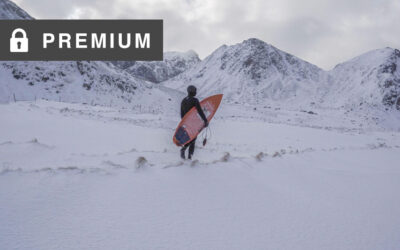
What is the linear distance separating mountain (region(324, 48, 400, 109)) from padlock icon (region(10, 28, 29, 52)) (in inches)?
2304

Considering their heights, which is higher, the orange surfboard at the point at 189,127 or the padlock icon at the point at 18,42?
the padlock icon at the point at 18,42

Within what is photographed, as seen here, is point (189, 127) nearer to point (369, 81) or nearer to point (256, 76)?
point (369, 81)

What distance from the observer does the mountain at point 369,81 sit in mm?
51300

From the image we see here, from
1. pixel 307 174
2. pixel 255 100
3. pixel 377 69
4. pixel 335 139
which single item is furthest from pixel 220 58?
pixel 307 174

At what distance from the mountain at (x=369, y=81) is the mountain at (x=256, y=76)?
4.77m

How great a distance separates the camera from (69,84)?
36219mm

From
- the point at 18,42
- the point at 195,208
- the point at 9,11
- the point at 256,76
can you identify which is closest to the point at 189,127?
the point at 195,208

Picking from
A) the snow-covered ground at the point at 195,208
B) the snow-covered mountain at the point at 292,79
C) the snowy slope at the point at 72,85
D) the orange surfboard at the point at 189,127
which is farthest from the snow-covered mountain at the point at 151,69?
the snow-covered ground at the point at 195,208

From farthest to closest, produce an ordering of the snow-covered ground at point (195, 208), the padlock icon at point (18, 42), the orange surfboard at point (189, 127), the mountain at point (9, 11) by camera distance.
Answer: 1. the mountain at point (9, 11)
2. the padlock icon at point (18, 42)
3. the orange surfboard at point (189, 127)
4. the snow-covered ground at point (195, 208)

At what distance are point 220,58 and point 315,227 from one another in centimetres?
9161

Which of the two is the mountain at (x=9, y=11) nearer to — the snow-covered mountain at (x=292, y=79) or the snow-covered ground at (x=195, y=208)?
the snow-covered mountain at (x=292, y=79)

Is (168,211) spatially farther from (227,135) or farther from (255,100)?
(255,100)

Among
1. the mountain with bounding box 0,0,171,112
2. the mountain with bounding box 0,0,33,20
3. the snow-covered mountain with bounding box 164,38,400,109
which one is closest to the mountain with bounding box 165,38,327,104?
the snow-covered mountain with bounding box 164,38,400,109

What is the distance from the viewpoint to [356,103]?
51.8 m
